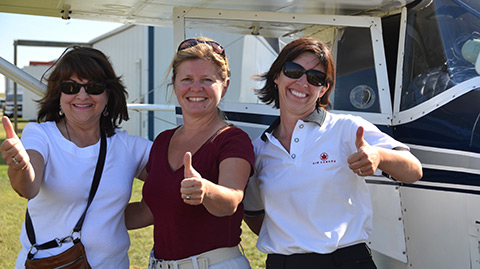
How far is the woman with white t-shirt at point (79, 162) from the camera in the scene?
2.02 meters

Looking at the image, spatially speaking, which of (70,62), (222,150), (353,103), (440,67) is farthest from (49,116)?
(440,67)

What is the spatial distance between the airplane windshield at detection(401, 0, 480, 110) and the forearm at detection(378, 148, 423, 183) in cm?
106

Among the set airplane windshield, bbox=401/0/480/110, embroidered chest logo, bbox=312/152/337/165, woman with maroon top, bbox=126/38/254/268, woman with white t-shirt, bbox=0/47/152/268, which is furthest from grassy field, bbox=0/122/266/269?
embroidered chest logo, bbox=312/152/337/165

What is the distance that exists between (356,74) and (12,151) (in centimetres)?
231

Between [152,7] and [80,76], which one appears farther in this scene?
[152,7]

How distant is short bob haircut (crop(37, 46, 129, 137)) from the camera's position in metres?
2.19

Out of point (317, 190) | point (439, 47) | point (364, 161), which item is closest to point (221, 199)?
point (317, 190)

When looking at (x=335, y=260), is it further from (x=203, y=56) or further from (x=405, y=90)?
(x=405, y=90)

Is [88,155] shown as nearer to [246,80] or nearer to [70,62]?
[70,62]

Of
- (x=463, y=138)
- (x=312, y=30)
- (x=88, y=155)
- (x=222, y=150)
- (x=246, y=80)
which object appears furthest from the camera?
(x=246, y=80)

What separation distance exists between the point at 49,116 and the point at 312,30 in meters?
1.97

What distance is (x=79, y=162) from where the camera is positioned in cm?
209

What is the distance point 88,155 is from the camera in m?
2.12

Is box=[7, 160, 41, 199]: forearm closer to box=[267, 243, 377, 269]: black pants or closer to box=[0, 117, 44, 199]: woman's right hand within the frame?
box=[0, 117, 44, 199]: woman's right hand
